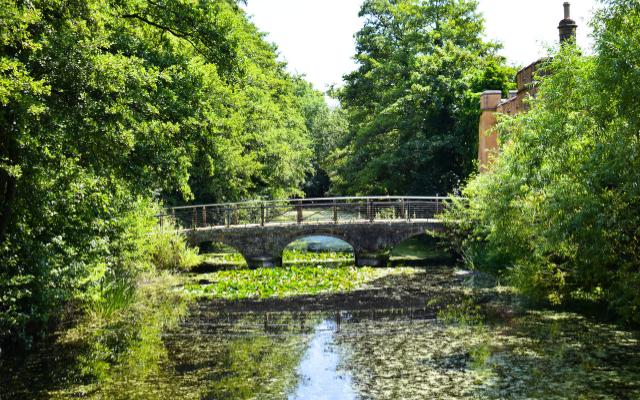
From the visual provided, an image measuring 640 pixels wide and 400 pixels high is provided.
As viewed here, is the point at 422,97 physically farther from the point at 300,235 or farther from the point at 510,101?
the point at 300,235

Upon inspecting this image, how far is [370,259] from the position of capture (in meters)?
25.5

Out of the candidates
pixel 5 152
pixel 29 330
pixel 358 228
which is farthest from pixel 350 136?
pixel 5 152

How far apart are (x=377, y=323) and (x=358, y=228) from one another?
11888 millimetres

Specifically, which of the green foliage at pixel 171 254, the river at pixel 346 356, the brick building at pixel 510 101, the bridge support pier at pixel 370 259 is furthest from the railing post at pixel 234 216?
the river at pixel 346 356

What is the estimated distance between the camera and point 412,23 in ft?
117

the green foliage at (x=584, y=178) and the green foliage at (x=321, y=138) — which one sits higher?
the green foliage at (x=321, y=138)

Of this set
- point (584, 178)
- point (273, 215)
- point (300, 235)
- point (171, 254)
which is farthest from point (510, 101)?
point (584, 178)

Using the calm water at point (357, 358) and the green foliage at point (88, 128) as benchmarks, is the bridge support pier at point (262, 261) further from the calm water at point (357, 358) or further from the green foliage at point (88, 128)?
the green foliage at point (88, 128)

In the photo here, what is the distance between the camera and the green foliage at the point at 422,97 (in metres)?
32.0

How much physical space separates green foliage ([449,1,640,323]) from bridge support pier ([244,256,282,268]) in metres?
11.0

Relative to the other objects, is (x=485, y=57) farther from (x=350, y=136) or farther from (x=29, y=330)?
(x=29, y=330)

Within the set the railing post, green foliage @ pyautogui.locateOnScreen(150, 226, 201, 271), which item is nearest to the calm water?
green foliage @ pyautogui.locateOnScreen(150, 226, 201, 271)

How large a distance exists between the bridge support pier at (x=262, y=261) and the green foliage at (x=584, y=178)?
10997 mm

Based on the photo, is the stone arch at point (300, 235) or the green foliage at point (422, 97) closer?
the stone arch at point (300, 235)
